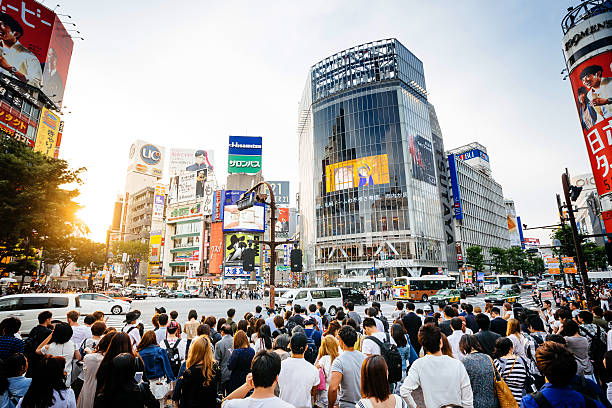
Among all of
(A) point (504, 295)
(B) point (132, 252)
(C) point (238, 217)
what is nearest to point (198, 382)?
(A) point (504, 295)

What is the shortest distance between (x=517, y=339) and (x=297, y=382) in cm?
431

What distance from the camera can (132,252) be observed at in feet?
242

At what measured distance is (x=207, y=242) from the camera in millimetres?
71688

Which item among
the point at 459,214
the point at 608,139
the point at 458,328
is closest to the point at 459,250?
the point at 459,214

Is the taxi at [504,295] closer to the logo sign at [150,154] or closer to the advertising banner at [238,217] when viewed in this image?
the advertising banner at [238,217]

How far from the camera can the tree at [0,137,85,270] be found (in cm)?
1736

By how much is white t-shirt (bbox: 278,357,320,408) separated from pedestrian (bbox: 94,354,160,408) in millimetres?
1582

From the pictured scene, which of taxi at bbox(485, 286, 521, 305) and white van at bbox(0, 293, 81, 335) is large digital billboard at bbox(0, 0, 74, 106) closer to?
white van at bbox(0, 293, 81, 335)

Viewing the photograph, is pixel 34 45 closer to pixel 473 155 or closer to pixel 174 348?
pixel 174 348

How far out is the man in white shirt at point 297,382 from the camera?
153 inches

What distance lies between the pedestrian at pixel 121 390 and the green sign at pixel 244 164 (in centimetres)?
7344

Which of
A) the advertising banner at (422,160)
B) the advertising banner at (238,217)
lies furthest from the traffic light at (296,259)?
the advertising banner at (238,217)

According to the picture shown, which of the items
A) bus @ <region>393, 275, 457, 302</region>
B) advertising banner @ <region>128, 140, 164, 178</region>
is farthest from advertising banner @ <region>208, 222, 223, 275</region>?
advertising banner @ <region>128, 140, 164, 178</region>

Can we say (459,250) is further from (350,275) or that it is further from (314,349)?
(314,349)
